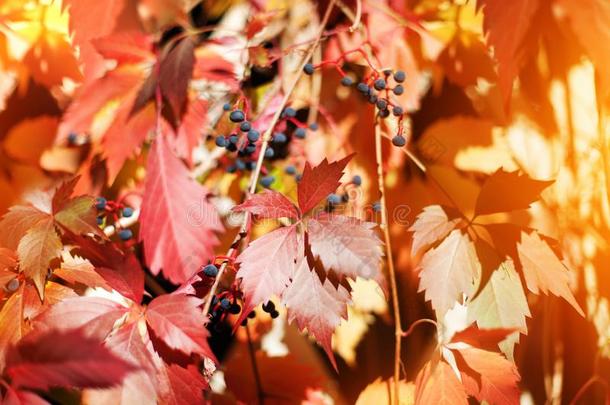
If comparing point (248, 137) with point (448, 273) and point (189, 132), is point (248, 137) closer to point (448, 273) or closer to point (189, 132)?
point (189, 132)

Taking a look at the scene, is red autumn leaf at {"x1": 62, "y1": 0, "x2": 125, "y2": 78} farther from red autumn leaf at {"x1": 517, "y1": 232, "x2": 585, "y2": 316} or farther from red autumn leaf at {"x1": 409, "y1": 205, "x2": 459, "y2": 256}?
red autumn leaf at {"x1": 517, "y1": 232, "x2": 585, "y2": 316}

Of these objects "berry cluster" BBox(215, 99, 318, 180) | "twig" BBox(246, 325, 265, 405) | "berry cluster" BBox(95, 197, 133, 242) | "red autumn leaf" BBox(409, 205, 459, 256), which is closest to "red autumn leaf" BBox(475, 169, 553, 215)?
"red autumn leaf" BBox(409, 205, 459, 256)

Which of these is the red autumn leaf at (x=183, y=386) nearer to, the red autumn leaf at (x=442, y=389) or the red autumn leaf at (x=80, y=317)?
the red autumn leaf at (x=80, y=317)

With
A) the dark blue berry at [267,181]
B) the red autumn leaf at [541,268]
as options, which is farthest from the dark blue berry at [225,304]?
the red autumn leaf at [541,268]

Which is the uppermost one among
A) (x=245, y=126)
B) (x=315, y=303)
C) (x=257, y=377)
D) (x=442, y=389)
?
(x=245, y=126)

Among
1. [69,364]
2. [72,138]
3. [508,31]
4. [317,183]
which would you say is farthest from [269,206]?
[72,138]
